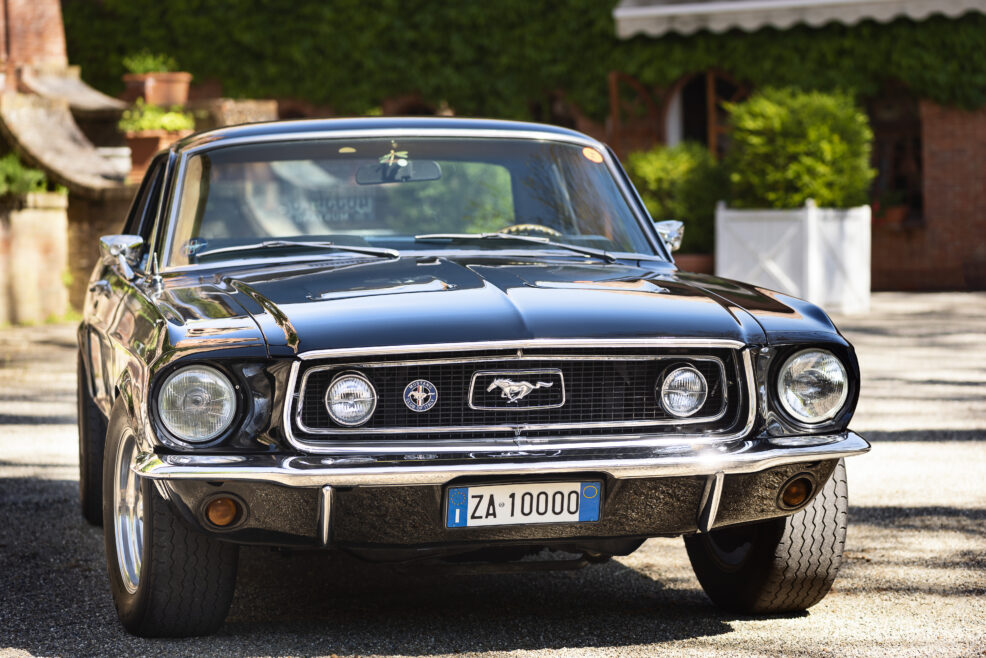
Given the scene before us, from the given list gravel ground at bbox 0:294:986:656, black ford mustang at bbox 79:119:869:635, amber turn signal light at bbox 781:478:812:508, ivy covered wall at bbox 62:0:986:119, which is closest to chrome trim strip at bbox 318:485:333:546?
black ford mustang at bbox 79:119:869:635

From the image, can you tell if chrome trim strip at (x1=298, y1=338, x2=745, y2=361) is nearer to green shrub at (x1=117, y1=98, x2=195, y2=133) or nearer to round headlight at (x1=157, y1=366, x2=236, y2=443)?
round headlight at (x1=157, y1=366, x2=236, y2=443)

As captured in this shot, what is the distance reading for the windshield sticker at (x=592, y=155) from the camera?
5708 millimetres

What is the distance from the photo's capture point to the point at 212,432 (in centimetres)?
386

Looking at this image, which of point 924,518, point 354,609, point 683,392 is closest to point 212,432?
point 354,609

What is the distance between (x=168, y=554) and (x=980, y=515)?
11.9 feet

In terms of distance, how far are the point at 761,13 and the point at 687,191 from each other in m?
3.52

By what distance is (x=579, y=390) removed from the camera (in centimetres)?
403

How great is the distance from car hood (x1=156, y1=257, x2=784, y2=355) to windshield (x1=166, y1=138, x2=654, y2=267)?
44cm

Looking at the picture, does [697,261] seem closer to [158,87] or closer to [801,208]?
[801,208]

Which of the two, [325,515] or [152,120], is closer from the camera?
[325,515]

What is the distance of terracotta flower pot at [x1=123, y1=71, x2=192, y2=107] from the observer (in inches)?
741

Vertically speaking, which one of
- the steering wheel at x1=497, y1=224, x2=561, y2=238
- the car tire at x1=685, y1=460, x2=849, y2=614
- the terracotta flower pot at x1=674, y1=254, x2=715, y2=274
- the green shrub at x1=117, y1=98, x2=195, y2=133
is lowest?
the car tire at x1=685, y1=460, x2=849, y2=614

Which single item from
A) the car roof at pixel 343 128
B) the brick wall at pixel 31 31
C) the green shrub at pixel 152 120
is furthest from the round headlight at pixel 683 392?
the brick wall at pixel 31 31

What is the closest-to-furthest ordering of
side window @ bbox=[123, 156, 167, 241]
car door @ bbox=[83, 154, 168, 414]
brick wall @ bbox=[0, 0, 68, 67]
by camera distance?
car door @ bbox=[83, 154, 168, 414] < side window @ bbox=[123, 156, 167, 241] < brick wall @ bbox=[0, 0, 68, 67]
